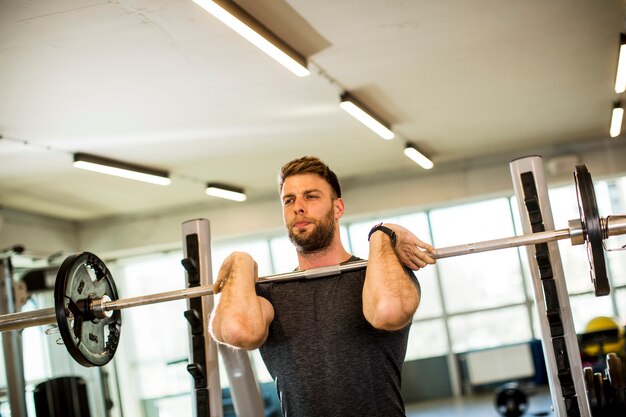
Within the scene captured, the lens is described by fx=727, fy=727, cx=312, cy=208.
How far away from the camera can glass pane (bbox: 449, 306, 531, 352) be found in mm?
10438

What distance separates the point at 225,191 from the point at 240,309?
6905mm

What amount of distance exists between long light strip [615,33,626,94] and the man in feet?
13.7

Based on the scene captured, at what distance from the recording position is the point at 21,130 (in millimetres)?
5578

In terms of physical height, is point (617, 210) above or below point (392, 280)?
above

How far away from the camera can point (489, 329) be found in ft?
34.4

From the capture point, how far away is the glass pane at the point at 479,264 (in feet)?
34.3

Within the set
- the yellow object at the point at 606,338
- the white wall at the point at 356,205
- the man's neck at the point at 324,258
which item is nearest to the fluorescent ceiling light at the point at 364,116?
the white wall at the point at 356,205

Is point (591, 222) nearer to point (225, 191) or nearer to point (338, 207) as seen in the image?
point (338, 207)

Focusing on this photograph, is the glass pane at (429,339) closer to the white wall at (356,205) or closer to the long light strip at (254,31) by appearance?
the white wall at (356,205)

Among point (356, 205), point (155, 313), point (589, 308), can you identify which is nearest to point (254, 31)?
point (356, 205)

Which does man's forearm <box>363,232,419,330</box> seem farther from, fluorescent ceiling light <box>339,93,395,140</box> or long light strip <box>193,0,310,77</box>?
fluorescent ceiling light <box>339,93,395,140</box>

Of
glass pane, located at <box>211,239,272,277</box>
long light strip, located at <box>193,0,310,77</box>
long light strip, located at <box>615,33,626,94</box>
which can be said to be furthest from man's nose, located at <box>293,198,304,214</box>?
glass pane, located at <box>211,239,272,277</box>

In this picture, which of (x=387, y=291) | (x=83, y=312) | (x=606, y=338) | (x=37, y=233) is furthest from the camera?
(x=37, y=233)

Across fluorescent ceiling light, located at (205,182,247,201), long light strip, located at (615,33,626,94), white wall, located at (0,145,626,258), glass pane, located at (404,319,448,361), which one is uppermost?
long light strip, located at (615,33,626,94)
